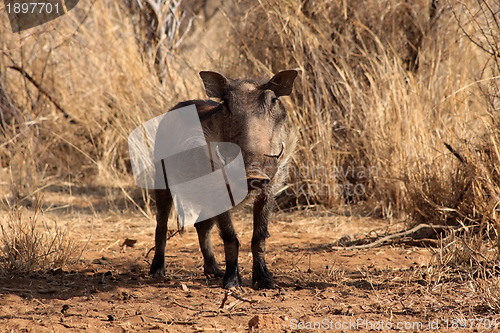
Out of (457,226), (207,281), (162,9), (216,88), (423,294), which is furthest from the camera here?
(162,9)

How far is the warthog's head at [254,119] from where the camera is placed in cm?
277

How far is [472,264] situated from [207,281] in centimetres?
151

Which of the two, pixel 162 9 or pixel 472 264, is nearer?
pixel 472 264

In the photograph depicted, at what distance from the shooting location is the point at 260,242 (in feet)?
10.5

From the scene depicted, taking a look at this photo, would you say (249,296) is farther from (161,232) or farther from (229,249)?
(161,232)

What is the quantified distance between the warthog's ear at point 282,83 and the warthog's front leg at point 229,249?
2.43ft

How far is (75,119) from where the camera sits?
637 centimetres

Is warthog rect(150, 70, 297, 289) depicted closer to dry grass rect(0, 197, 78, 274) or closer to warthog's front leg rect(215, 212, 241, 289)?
warthog's front leg rect(215, 212, 241, 289)

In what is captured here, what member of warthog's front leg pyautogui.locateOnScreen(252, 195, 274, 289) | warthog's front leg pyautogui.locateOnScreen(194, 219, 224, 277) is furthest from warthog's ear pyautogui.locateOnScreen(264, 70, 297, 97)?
warthog's front leg pyautogui.locateOnScreen(194, 219, 224, 277)

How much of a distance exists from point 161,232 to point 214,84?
108 centimetres

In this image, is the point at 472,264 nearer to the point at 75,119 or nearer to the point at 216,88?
the point at 216,88

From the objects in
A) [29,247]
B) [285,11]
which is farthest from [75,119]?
[29,247]

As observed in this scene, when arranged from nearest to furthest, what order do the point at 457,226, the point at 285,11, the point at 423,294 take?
the point at 423,294
the point at 457,226
the point at 285,11

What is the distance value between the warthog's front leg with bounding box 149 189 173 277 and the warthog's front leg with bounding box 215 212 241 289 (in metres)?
0.55
